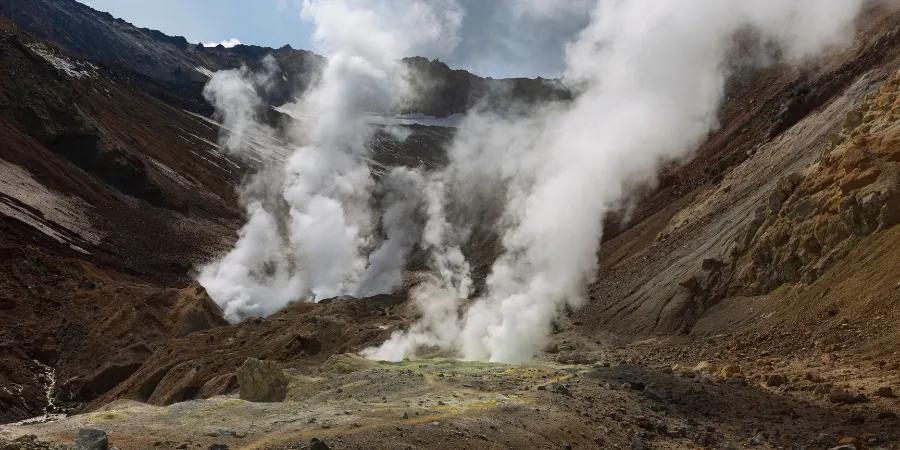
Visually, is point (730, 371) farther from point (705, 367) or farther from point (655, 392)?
point (655, 392)

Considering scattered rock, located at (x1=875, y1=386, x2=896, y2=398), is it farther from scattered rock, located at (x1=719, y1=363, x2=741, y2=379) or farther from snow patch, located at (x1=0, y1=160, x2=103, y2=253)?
snow patch, located at (x1=0, y1=160, x2=103, y2=253)

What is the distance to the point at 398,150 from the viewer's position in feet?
460

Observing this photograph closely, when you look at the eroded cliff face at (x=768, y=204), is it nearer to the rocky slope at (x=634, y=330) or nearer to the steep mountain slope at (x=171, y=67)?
the rocky slope at (x=634, y=330)

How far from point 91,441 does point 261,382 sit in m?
9.03

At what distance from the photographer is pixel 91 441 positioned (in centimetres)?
830

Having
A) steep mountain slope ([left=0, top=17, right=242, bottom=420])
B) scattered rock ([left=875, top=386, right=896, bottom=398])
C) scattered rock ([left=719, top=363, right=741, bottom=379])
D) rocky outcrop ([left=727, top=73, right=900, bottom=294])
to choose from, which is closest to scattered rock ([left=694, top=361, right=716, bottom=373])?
scattered rock ([left=719, top=363, right=741, bottom=379])

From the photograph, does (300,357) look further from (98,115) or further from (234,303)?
(98,115)

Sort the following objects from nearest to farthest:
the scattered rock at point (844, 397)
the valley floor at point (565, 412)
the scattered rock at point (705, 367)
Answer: the valley floor at point (565, 412), the scattered rock at point (844, 397), the scattered rock at point (705, 367)

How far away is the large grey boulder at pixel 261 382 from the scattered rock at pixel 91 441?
815 cm

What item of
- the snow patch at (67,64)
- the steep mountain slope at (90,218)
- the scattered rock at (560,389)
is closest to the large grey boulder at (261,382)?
the scattered rock at (560,389)

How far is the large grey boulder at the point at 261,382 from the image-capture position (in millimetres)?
16906

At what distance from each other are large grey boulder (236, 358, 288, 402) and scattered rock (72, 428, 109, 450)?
8.15 meters

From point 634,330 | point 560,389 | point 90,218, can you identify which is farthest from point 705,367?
point 90,218

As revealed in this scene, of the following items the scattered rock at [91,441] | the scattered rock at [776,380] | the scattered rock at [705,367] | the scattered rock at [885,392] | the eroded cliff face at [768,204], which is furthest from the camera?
the eroded cliff face at [768,204]
